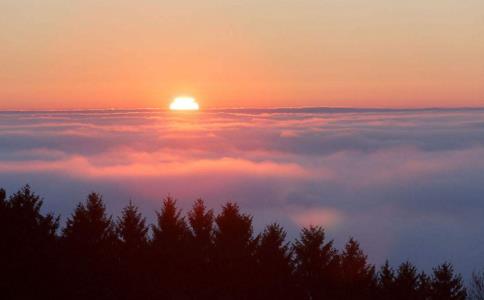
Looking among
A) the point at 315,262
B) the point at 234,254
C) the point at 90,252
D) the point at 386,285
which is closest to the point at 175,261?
the point at 90,252

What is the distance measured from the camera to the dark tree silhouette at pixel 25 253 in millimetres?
23172

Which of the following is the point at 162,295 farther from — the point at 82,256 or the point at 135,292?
the point at 82,256

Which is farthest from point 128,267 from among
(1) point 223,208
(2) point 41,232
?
(1) point 223,208

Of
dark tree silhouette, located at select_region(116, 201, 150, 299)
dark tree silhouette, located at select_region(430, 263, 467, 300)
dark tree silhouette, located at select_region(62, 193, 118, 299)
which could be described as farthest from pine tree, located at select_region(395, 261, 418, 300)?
dark tree silhouette, located at select_region(62, 193, 118, 299)

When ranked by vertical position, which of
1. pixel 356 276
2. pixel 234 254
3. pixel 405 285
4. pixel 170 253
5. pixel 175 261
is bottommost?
pixel 175 261

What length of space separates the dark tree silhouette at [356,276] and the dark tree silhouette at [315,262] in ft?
1.54

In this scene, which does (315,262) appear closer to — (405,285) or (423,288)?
(405,285)

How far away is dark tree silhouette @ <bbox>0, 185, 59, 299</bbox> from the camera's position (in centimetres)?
2317

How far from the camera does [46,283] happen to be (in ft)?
78.5

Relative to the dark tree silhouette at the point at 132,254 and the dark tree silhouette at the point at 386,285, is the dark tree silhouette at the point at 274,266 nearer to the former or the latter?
the dark tree silhouette at the point at 386,285

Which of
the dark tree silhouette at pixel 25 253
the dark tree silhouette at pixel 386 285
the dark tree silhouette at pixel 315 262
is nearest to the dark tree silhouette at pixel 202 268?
the dark tree silhouette at pixel 315 262

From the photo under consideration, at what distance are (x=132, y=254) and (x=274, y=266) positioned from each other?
618 centimetres

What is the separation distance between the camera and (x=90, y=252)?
2928 centimetres

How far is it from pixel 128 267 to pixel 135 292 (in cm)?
197
